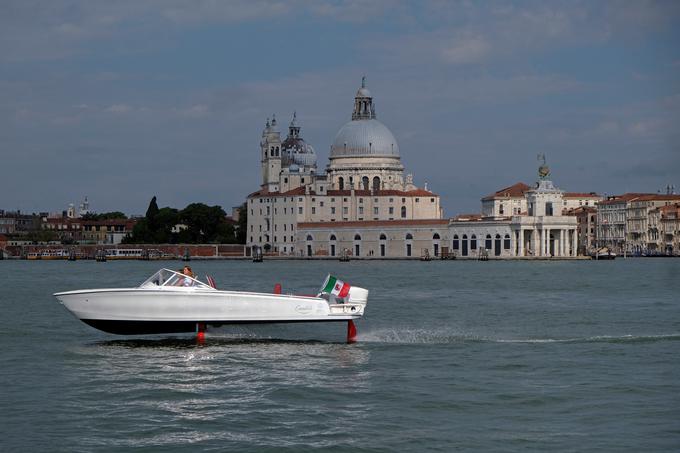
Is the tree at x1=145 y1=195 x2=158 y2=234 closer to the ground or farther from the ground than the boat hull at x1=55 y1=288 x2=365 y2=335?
farther from the ground

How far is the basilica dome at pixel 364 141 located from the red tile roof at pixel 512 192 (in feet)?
39.0

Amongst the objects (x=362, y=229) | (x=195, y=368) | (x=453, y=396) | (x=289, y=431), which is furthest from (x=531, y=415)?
(x=362, y=229)

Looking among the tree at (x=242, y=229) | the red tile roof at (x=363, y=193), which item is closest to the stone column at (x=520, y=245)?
the red tile roof at (x=363, y=193)

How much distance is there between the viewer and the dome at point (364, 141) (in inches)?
4584

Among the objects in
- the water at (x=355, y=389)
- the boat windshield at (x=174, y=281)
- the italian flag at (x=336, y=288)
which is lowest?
the water at (x=355, y=389)

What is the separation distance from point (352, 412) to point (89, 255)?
104 meters

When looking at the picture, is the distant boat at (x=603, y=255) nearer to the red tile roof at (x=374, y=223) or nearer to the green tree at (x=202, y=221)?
the red tile roof at (x=374, y=223)

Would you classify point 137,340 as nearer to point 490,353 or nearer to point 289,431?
point 490,353

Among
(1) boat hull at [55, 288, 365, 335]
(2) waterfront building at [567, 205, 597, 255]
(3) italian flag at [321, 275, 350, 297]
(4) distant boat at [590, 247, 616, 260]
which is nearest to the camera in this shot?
(1) boat hull at [55, 288, 365, 335]

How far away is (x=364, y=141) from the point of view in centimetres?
11669

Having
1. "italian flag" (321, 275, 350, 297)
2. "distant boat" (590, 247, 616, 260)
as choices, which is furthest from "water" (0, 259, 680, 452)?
"distant boat" (590, 247, 616, 260)

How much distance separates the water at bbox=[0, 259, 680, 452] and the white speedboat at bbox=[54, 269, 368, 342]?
0.50 meters

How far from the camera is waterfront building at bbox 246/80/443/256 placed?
110 meters

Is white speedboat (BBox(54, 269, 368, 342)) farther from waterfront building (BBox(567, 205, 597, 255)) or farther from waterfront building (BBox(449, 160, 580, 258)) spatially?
waterfront building (BBox(567, 205, 597, 255))
